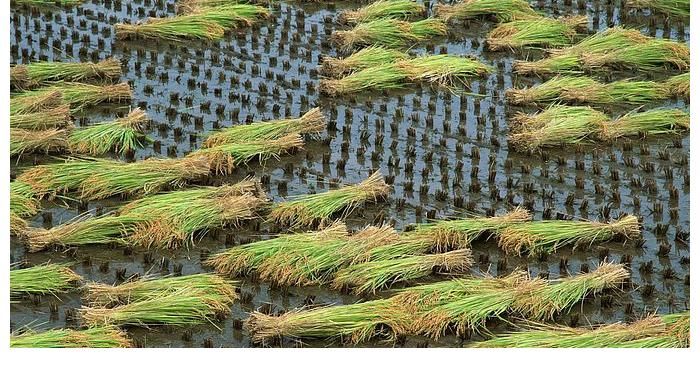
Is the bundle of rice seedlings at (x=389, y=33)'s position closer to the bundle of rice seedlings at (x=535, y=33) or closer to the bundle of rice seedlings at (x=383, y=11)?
the bundle of rice seedlings at (x=383, y=11)

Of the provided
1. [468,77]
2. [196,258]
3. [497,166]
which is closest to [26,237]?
[196,258]

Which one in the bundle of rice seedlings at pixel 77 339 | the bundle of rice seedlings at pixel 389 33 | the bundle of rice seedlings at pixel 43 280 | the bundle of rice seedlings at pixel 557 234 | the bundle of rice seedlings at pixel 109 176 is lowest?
the bundle of rice seedlings at pixel 77 339

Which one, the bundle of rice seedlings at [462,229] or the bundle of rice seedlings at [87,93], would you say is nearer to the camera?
the bundle of rice seedlings at [462,229]

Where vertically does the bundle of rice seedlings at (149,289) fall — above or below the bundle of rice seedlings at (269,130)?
below

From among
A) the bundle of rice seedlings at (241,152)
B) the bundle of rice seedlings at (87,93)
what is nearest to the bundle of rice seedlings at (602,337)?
the bundle of rice seedlings at (241,152)

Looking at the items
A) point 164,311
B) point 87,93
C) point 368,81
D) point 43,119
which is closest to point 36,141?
point 43,119

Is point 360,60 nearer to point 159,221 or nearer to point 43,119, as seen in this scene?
point 43,119
